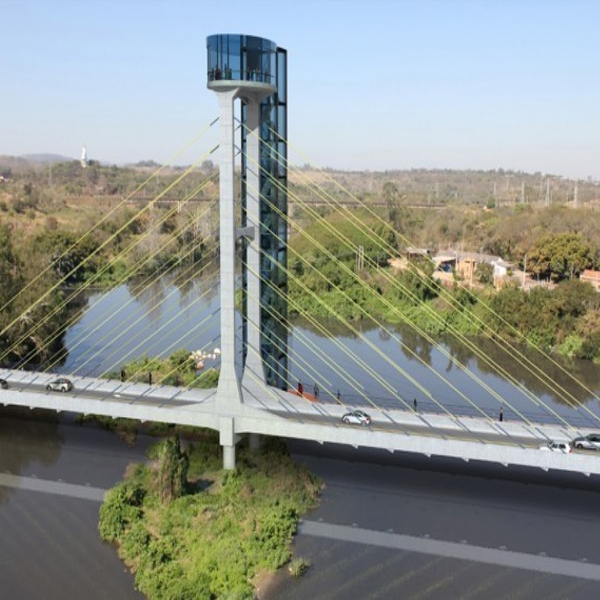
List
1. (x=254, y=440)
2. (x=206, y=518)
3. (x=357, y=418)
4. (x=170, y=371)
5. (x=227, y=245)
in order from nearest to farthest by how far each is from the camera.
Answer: (x=206, y=518) < (x=227, y=245) < (x=357, y=418) < (x=254, y=440) < (x=170, y=371)

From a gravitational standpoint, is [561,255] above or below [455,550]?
above

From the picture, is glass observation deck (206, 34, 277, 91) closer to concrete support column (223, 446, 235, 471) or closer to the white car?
concrete support column (223, 446, 235, 471)

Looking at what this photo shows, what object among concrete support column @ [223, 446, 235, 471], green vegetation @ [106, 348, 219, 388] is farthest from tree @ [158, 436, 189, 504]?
green vegetation @ [106, 348, 219, 388]

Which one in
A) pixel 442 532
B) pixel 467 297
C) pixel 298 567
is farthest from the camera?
pixel 467 297

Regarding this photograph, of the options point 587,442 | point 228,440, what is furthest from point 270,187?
point 587,442

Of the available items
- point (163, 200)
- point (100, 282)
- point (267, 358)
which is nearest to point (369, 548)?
point (267, 358)

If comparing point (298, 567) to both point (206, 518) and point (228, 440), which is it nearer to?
point (206, 518)
